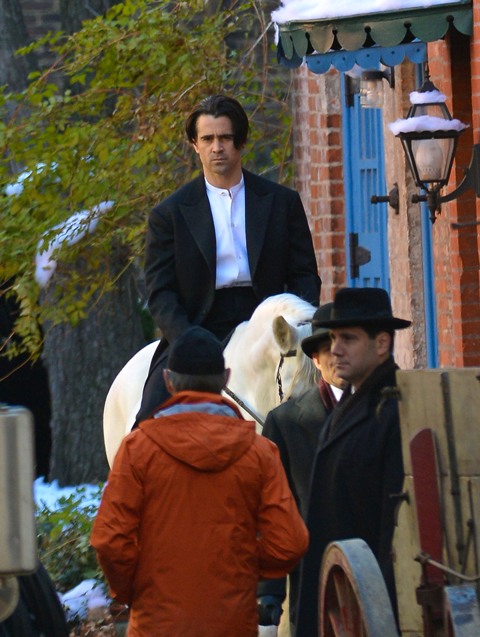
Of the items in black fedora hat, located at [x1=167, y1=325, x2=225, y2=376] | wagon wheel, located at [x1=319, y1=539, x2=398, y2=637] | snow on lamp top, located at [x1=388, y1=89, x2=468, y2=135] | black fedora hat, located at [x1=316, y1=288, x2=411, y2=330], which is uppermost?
snow on lamp top, located at [x1=388, y1=89, x2=468, y2=135]

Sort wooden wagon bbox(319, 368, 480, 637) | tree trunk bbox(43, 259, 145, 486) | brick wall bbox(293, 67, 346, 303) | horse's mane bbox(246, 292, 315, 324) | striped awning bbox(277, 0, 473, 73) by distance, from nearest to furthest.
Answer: wooden wagon bbox(319, 368, 480, 637)
horse's mane bbox(246, 292, 315, 324)
striped awning bbox(277, 0, 473, 73)
brick wall bbox(293, 67, 346, 303)
tree trunk bbox(43, 259, 145, 486)

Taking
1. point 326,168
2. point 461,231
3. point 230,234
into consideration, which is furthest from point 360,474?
point 326,168

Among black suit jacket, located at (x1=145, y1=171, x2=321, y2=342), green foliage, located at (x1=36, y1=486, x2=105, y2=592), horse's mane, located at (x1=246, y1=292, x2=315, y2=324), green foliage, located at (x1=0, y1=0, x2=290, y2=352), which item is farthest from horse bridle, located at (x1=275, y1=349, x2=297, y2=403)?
green foliage, located at (x1=0, y1=0, x2=290, y2=352)

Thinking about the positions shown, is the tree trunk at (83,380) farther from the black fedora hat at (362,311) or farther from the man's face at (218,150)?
the black fedora hat at (362,311)

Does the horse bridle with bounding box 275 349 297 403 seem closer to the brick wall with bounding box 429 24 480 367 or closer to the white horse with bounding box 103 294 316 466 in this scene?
A: the white horse with bounding box 103 294 316 466

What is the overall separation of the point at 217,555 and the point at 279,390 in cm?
199

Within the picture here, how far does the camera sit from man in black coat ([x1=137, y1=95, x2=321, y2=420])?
27.1ft

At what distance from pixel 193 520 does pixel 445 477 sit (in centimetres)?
73

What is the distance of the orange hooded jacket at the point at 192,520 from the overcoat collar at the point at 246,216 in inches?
118

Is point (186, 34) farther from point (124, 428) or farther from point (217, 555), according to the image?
point (217, 555)

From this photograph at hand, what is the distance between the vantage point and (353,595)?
5.36 meters

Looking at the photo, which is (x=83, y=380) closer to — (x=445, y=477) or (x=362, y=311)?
(x=362, y=311)

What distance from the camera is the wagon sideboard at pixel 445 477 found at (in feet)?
16.7

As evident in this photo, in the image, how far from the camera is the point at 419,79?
11.0 meters
